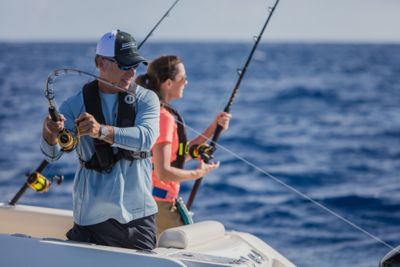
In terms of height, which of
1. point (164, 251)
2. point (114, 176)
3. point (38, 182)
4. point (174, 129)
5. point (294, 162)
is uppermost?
point (114, 176)

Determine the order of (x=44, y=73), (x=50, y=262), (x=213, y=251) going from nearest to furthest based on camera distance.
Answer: (x=50, y=262)
(x=213, y=251)
(x=44, y=73)

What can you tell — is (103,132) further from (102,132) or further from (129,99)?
(129,99)

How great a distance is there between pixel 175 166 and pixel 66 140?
1.09 m

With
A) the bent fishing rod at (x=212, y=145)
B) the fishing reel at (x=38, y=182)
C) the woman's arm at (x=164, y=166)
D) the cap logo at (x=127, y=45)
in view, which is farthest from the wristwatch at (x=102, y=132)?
the fishing reel at (x=38, y=182)

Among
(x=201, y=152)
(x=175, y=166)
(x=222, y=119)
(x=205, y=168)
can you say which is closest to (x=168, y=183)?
(x=175, y=166)

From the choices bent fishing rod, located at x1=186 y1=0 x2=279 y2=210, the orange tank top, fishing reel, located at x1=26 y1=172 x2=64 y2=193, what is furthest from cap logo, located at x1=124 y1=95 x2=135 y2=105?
fishing reel, located at x1=26 y1=172 x2=64 y2=193

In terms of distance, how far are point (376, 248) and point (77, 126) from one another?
20.4ft

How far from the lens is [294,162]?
1469cm

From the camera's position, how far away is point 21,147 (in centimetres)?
1764

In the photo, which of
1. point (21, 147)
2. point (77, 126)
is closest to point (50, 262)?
point (77, 126)

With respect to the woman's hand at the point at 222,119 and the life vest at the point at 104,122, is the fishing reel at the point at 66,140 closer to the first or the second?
the life vest at the point at 104,122

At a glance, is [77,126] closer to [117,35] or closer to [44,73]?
[117,35]

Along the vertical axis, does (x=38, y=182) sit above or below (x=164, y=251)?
below

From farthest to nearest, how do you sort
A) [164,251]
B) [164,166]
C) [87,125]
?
1. [164,166]
2. [164,251]
3. [87,125]
